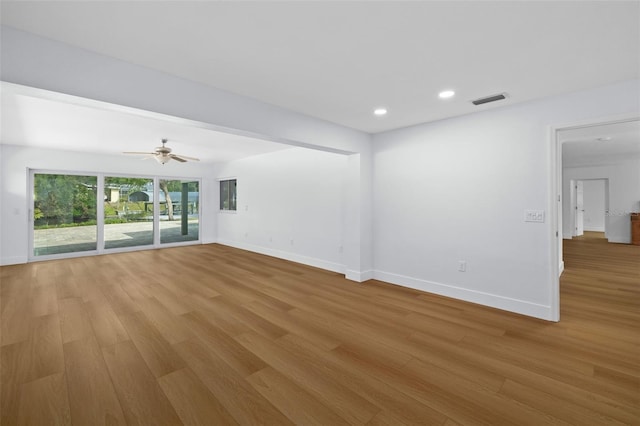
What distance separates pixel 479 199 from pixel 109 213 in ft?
27.0

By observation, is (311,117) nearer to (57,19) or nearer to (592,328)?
(57,19)

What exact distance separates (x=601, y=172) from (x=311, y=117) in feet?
33.4

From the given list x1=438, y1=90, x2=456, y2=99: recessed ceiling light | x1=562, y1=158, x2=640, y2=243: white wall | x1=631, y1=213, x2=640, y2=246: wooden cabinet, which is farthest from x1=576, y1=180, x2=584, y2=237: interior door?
x1=438, y1=90, x2=456, y2=99: recessed ceiling light

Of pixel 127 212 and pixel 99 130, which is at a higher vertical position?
pixel 99 130

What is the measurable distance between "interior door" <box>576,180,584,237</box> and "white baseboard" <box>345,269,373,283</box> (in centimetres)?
1015

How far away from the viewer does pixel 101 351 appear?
2383 millimetres

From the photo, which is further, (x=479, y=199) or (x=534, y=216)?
(x=479, y=199)

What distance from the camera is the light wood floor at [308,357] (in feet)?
5.60

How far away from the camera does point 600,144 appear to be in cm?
624

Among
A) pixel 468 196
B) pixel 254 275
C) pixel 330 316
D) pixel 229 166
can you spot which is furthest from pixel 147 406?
pixel 229 166

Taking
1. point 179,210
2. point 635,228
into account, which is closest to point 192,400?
point 179,210

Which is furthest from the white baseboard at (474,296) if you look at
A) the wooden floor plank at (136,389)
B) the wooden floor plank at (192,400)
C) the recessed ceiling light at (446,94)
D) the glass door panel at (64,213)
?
the glass door panel at (64,213)

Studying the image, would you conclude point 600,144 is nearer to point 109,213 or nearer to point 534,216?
point 534,216

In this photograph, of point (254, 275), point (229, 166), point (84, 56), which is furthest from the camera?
point (229, 166)
